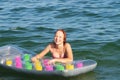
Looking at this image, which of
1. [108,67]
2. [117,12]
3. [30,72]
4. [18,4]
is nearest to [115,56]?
[108,67]

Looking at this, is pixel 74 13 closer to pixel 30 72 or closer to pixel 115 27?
pixel 115 27

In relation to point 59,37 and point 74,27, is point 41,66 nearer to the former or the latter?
point 59,37

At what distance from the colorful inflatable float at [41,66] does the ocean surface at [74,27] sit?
28 cm

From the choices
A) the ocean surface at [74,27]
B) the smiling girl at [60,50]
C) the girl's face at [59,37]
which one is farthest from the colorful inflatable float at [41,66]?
the girl's face at [59,37]

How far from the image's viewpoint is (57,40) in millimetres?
7742

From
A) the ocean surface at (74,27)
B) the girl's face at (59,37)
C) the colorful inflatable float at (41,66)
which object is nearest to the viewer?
the colorful inflatable float at (41,66)

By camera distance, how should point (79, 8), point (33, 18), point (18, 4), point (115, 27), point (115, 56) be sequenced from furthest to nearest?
point (18, 4) → point (79, 8) → point (33, 18) → point (115, 27) → point (115, 56)

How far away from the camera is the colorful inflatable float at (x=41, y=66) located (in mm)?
7305

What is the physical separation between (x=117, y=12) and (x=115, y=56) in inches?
189

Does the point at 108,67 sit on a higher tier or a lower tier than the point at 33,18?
lower

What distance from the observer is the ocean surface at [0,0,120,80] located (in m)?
9.17

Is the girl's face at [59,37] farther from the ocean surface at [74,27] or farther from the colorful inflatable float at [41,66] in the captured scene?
the ocean surface at [74,27]

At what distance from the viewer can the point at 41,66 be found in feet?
25.0

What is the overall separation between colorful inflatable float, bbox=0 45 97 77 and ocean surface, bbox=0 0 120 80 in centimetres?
28
